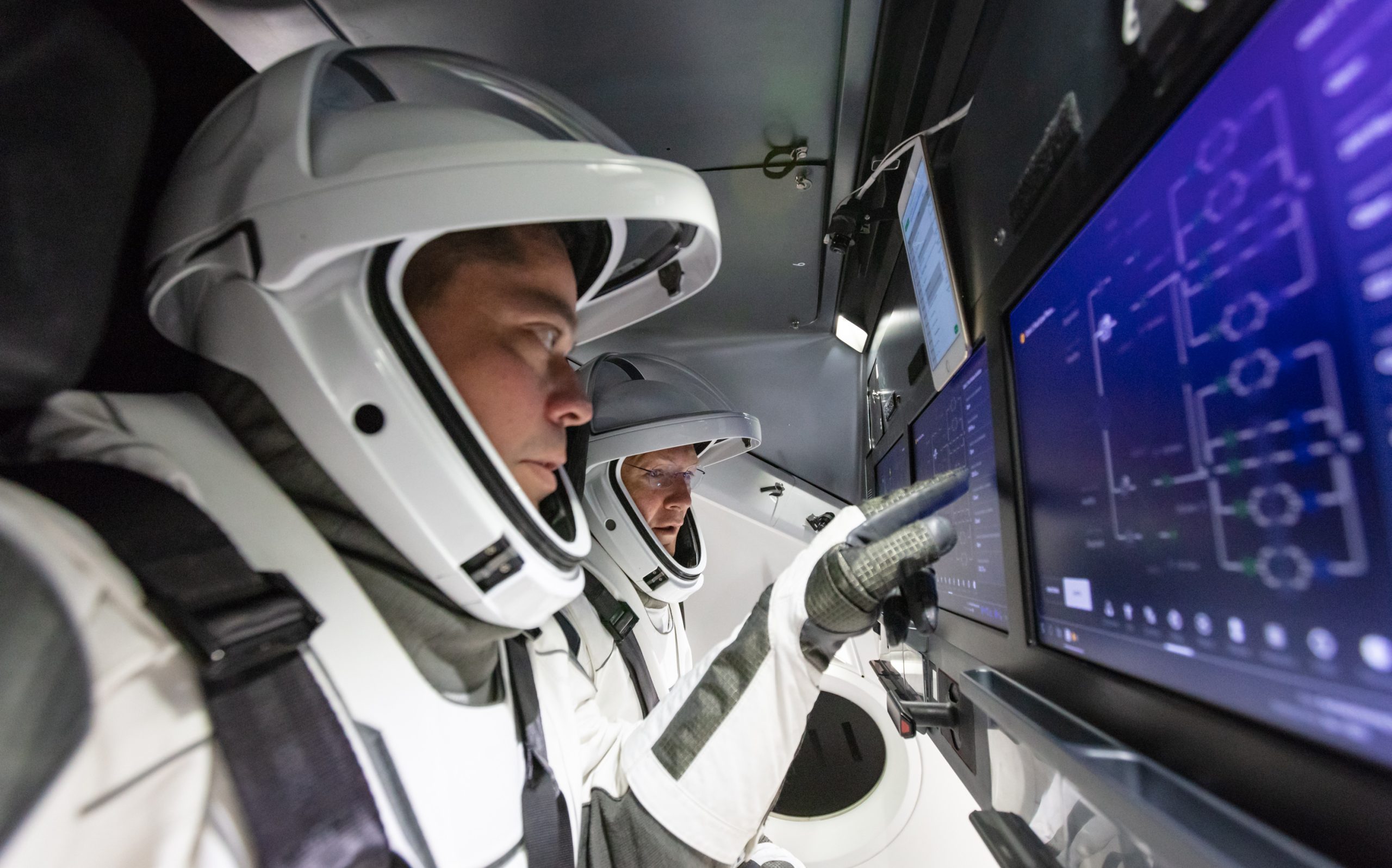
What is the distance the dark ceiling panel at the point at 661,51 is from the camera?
120 cm

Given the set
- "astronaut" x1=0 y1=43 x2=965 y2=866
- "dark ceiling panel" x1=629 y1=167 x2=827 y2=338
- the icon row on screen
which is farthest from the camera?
"dark ceiling panel" x1=629 y1=167 x2=827 y2=338

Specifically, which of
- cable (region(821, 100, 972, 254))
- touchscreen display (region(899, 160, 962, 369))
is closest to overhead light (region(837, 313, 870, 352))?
cable (region(821, 100, 972, 254))

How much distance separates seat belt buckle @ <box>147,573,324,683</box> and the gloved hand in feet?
2.66

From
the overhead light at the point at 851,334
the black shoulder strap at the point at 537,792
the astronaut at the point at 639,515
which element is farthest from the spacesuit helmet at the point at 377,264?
the overhead light at the point at 851,334

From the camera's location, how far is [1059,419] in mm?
803

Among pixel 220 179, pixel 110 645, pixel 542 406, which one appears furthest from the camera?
pixel 542 406

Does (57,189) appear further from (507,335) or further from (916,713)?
(916,713)

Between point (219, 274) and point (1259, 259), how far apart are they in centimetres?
110

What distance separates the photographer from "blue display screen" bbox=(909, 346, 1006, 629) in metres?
1.07

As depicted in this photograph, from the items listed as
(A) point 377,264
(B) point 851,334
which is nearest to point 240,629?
(A) point 377,264

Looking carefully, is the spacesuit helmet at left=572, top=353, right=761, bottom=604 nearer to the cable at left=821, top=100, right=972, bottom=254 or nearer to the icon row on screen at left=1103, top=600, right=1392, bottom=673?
the cable at left=821, top=100, right=972, bottom=254

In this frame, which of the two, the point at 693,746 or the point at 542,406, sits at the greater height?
the point at 542,406

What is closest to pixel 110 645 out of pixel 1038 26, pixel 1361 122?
pixel 1361 122

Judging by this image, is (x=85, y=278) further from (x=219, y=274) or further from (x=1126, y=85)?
(x=1126, y=85)
